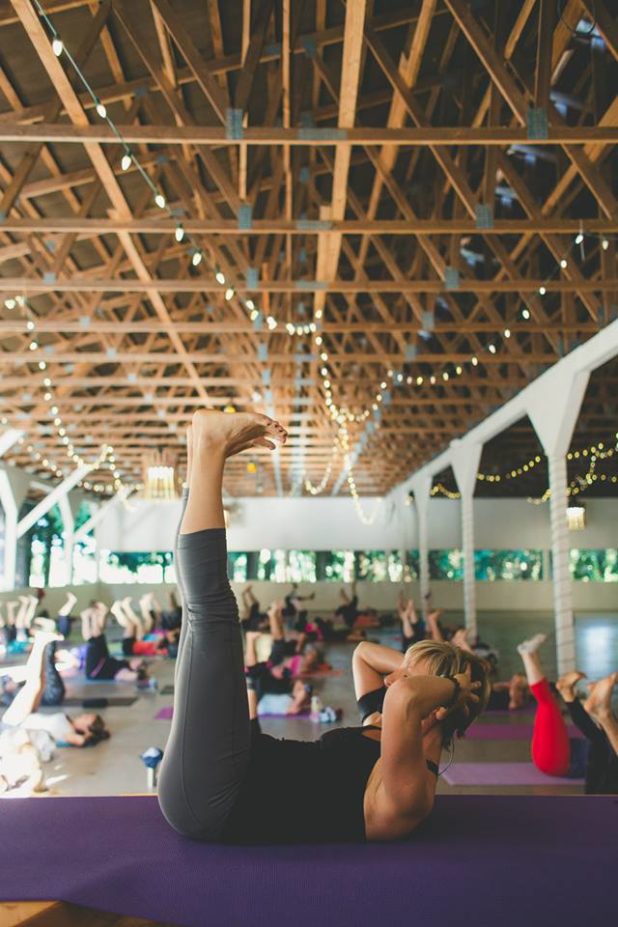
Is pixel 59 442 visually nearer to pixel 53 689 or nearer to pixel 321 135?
pixel 53 689

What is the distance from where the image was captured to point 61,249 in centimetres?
847

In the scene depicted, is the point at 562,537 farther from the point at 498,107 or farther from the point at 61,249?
the point at 61,249

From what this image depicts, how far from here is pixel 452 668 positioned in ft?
7.03

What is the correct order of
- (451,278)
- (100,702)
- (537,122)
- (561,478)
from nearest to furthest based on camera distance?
(537,122), (451,278), (100,702), (561,478)

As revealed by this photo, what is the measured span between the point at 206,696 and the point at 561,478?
955 centimetres

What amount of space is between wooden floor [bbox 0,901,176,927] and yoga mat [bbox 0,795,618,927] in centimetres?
2

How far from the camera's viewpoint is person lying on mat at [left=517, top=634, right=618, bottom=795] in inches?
139

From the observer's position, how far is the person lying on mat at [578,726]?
11.6 ft

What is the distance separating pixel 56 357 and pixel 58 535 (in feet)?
62.8

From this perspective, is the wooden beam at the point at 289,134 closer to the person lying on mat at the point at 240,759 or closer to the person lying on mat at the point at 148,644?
the person lying on mat at the point at 240,759

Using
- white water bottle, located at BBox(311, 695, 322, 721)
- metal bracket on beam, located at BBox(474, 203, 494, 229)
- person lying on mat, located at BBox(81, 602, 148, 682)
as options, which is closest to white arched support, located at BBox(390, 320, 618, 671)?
metal bracket on beam, located at BBox(474, 203, 494, 229)

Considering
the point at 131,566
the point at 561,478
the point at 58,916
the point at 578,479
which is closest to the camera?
the point at 58,916

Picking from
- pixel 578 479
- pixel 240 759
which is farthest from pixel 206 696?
pixel 578 479

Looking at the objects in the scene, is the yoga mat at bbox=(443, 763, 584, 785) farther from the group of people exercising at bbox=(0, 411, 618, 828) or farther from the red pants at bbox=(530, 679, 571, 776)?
the group of people exercising at bbox=(0, 411, 618, 828)
